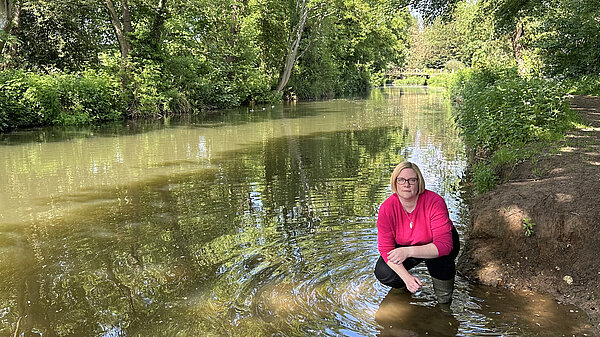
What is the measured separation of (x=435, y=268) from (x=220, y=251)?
8.53 feet

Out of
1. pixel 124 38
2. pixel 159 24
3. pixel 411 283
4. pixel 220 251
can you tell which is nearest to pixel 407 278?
pixel 411 283

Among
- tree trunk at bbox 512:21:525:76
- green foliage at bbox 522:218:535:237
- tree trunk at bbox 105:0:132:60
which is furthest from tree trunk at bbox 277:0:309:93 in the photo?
green foliage at bbox 522:218:535:237

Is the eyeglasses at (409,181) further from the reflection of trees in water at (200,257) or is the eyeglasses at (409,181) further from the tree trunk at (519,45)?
the tree trunk at (519,45)

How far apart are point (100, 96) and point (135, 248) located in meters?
17.9

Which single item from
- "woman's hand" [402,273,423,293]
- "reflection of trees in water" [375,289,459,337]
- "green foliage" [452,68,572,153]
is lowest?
"reflection of trees in water" [375,289,459,337]

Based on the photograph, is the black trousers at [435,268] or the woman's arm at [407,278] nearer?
the woman's arm at [407,278]

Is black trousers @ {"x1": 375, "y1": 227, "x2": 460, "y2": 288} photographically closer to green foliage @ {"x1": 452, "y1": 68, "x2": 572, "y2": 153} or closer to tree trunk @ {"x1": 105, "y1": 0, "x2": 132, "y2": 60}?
green foliage @ {"x1": 452, "y1": 68, "x2": 572, "y2": 153}

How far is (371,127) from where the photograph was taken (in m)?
18.8

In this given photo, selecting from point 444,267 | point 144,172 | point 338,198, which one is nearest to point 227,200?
point 338,198

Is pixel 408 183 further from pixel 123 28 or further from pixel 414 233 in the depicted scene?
pixel 123 28

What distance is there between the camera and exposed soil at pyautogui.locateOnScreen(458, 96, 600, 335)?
4074 millimetres

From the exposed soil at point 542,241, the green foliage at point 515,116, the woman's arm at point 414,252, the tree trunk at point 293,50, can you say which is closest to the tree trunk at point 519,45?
the tree trunk at point 293,50

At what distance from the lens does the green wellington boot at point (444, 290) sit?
3982 millimetres

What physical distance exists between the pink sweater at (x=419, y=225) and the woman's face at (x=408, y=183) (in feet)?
0.44
